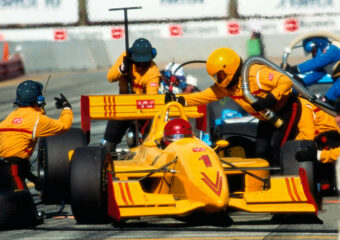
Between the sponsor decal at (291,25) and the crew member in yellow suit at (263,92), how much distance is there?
1722cm

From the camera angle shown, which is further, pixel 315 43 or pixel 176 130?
pixel 315 43

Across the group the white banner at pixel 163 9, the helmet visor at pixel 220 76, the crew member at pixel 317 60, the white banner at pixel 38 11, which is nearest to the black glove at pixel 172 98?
the helmet visor at pixel 220 76

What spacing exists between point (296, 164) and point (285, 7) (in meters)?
19.3

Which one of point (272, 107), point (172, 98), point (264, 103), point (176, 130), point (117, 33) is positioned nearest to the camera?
point (176, 130)

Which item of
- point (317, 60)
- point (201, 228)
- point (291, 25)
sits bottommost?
point (201, 228)

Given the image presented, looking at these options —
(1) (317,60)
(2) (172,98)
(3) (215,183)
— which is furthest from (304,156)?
(1) (317,60)

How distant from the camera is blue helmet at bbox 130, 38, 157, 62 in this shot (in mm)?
12656

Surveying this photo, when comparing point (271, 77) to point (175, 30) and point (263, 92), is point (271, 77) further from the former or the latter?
point (175, 30)

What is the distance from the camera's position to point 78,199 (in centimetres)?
880

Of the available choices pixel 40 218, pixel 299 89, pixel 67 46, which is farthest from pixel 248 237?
pixel 67 46

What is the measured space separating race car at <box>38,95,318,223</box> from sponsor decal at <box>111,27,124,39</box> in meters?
17.5

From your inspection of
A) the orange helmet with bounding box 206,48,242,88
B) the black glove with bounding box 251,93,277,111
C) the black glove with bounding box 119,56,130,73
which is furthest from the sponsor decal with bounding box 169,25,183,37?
the black glove with bounding box 251,93,277,111

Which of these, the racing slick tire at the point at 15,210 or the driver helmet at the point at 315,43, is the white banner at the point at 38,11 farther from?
the racing slick tire at the point at 15,210

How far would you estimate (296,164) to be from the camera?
30.9ft
